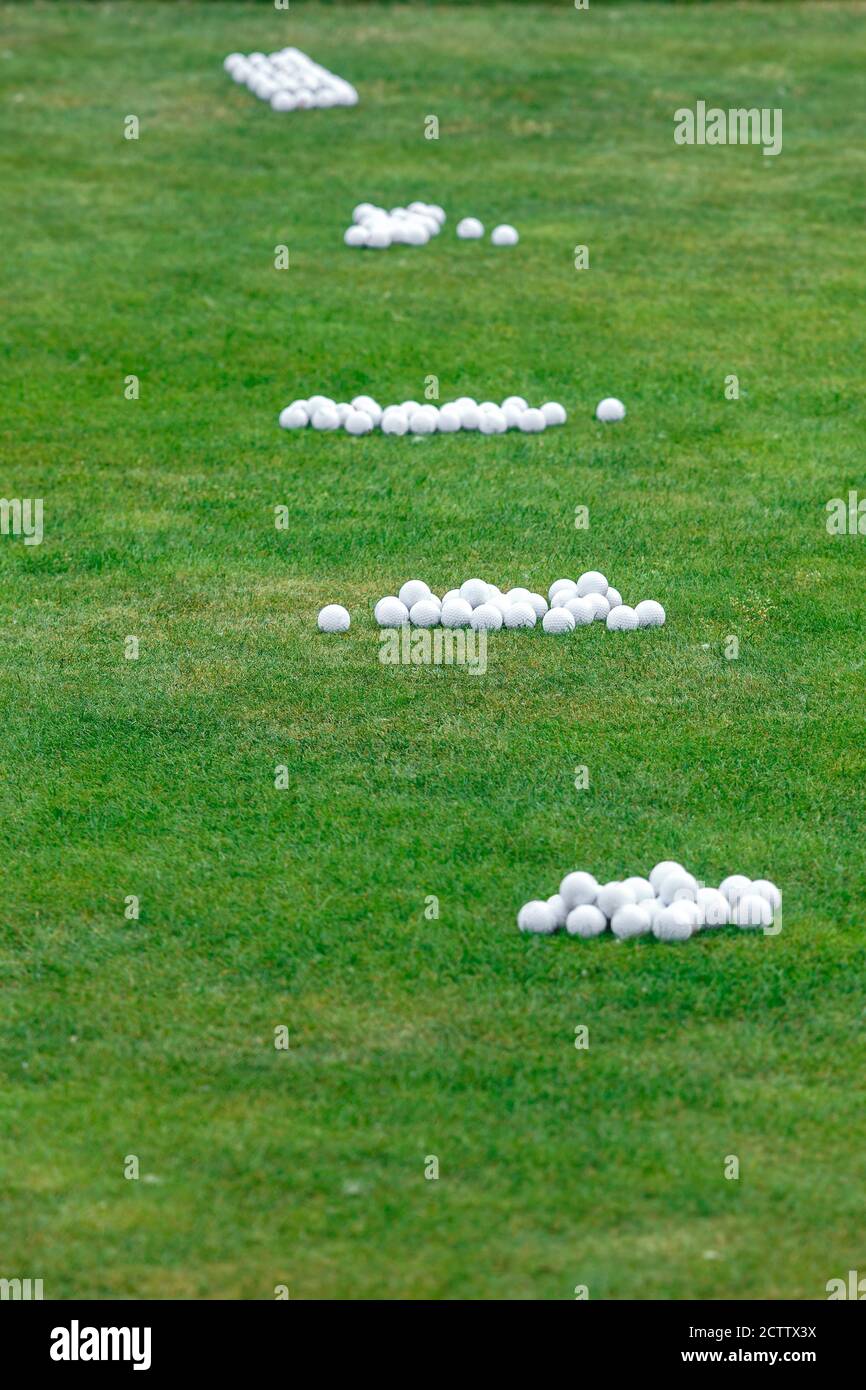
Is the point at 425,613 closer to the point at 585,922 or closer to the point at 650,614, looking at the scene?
the point at 650,614

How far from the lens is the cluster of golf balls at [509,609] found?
41.8 feet

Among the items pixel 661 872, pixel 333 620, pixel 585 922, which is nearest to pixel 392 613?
pixel 333 620

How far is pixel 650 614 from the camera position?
12.9m

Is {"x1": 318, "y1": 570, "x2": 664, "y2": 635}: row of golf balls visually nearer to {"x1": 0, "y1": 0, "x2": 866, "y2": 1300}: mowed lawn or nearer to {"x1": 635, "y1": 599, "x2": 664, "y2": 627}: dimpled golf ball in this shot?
{"x1": 635, "y1": 599, "x2": 664, "y2": 627}: dimpled golf ball

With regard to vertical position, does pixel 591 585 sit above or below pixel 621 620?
above

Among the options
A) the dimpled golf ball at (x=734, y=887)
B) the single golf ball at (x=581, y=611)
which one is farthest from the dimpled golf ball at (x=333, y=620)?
the dimpled golf ball at (x=734, y=887)

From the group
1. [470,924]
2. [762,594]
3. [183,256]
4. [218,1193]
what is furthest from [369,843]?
[183,256]

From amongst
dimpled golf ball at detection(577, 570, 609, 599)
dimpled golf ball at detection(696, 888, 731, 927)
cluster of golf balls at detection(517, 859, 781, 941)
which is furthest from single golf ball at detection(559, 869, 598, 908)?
dimpled golf ball at detection(577, 570, 609, 599)

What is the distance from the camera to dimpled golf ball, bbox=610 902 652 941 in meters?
9.27

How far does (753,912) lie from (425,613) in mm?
4095

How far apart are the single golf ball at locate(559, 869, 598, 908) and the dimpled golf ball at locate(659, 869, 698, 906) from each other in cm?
35

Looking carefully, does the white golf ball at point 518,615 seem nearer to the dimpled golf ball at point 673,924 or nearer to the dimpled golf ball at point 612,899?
the dimpled golf ball at point 612,899
